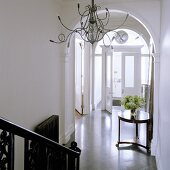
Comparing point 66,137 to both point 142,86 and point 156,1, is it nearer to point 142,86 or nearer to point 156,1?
point 156,1

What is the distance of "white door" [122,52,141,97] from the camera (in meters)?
11.5

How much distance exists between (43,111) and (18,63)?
4.31 feet

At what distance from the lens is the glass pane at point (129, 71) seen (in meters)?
11.6

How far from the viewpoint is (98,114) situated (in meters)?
9.05

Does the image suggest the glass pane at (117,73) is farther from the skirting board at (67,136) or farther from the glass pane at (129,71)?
the skirting board at (67,136)

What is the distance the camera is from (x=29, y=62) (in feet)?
12.8

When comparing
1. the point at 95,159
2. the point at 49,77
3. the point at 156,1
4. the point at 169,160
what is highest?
the point at 156,1

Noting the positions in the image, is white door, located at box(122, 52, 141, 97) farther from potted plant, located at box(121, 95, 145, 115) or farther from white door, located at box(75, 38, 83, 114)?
potted plant, located at box(121, 95, 145, 115)

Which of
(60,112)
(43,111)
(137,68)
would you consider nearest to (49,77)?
(43,111)

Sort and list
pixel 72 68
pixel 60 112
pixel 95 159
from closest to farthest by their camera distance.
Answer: pixel 95 159, pixel 60 112, pixel 72 68

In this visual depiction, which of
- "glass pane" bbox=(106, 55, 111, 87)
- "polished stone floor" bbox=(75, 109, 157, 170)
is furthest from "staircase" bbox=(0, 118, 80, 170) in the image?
"glass pane" bbox=(106, 55, 111, 87)

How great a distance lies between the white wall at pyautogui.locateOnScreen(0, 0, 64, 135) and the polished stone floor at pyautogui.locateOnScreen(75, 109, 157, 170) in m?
1.14

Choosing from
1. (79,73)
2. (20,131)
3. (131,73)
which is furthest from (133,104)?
(131,73)

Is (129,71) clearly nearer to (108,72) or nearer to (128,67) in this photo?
(128,67)
